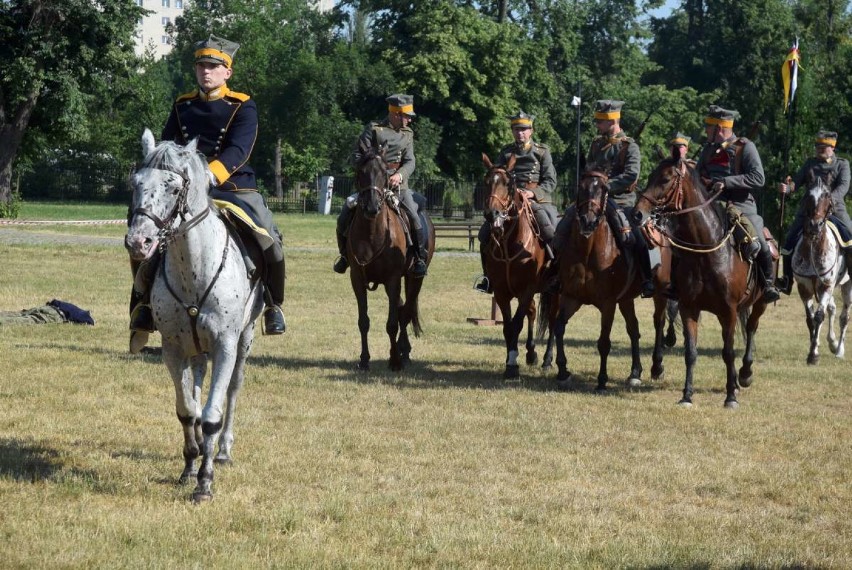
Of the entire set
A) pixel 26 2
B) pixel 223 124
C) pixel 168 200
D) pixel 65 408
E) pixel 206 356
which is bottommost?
pixel 65 408

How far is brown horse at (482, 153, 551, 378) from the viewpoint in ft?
48.3

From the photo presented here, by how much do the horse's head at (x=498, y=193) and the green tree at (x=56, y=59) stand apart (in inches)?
1490

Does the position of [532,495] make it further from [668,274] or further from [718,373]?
[718,373]

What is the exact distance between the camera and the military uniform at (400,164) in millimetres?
15266

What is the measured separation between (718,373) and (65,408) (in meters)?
8.47

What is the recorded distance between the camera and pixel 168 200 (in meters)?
7.68

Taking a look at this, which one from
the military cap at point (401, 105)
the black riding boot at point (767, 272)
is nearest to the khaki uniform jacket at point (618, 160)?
the black riding boot at point (767, 272)

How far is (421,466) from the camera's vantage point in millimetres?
9602

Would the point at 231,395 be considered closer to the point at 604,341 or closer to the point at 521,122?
the point at 604,341

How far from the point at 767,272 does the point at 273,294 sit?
7.03 m

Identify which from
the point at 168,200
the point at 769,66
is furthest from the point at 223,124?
the point at 769,66

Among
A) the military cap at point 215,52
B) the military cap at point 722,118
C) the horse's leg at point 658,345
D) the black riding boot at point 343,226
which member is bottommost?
the horse's leg at point 658,345

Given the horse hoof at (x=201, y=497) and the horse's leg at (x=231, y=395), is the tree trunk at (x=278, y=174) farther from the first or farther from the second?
the horse hoof at (x=201, y=497)

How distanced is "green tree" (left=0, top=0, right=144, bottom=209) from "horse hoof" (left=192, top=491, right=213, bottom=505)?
43280 millimetres
